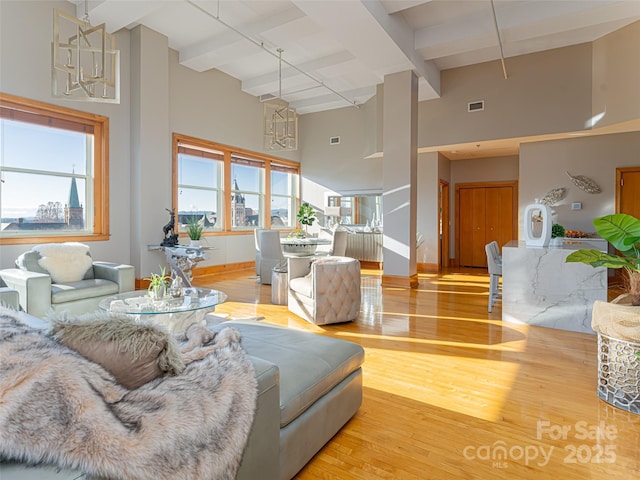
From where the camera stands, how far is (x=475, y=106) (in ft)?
22.6

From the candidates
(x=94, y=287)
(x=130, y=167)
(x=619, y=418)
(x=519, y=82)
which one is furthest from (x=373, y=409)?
(x=519, y=82)

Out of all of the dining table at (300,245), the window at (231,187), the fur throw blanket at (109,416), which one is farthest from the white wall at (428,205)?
the fur throw blanket at (109,416)

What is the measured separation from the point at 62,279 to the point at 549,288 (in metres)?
5.26

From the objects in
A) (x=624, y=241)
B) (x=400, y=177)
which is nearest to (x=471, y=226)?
(x=400, y=177)

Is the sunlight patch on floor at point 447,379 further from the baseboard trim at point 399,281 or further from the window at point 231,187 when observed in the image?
the window at point 231,187

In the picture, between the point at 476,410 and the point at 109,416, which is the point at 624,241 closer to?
the point at 476,410

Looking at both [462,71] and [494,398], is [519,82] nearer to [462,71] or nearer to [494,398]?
[462,71]

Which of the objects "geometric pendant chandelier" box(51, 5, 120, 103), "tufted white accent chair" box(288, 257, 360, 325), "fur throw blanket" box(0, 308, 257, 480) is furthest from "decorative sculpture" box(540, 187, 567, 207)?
"fur throw blanket" box(0, 308, 257, 480)

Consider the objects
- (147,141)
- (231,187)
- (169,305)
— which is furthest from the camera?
(231,187)

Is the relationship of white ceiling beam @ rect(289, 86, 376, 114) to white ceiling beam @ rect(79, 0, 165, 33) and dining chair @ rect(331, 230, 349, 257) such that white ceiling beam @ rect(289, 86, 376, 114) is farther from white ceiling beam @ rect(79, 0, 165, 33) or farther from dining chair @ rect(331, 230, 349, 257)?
white ceiling beam @ rect(79, 0, 165, 33)

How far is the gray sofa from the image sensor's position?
135cm

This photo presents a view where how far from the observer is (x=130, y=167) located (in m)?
5.86

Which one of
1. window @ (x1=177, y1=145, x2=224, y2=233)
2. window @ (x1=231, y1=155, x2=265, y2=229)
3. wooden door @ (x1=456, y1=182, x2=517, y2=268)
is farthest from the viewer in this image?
wooden door @ (x1=456, y1=182, x2=517, y2=268)

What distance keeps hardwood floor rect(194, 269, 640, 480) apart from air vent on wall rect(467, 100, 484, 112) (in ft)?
14.2
